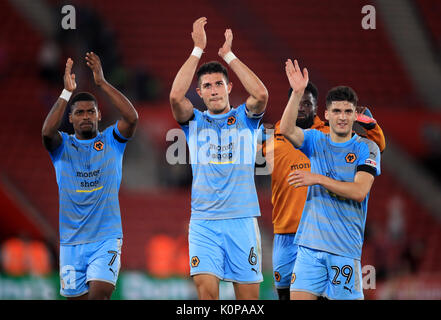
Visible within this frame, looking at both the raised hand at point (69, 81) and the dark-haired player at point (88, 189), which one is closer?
the dark-haired player at point (88, 189)

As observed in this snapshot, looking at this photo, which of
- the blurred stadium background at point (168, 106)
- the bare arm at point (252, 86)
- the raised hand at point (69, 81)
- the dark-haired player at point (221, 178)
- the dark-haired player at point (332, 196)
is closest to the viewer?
the dark-haired player at point (332, 196)

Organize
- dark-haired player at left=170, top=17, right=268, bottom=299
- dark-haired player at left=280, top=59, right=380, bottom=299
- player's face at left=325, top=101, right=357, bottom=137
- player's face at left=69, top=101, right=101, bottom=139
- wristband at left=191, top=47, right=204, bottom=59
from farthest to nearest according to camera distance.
Result: player's face at left=69, top=101, right=101, bottom=139, wristband at left=191, top=47, right=204, bottom=59, dark-haired player at left=170, top=17, right=268, bottom=299, player's face at left=325, top=101, right=357, bottom=137, dark-haired player at left=280, top=59, right=380, bottom=299

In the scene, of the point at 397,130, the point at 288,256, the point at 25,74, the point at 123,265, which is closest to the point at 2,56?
the point at 25,74

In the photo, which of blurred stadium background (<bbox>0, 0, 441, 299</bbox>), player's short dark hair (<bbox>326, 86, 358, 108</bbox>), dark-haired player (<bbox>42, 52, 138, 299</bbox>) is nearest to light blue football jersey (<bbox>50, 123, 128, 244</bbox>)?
dark-haired player (<bbox>42, 52, 138, 299</bbox>)

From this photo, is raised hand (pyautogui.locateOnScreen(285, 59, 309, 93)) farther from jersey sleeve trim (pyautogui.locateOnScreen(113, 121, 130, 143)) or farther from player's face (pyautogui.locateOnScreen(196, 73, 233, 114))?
jersey sleeve trim (pyautogui.locateOnScreen(113, 121, 130, 143))

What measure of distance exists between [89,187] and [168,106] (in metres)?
10.1

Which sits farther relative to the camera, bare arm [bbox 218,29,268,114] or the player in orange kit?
the player in orange kit

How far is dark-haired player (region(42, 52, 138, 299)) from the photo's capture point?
26.3ft

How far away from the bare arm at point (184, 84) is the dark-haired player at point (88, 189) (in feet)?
1.99

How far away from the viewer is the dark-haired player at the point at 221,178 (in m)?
7.58

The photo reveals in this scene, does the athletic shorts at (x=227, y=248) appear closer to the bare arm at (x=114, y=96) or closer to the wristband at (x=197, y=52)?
the bare arm at (x=114, y=96)

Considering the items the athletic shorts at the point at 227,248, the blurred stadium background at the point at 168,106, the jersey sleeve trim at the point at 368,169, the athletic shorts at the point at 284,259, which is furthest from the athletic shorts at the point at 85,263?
the blurred stadium background at the point at 168,106

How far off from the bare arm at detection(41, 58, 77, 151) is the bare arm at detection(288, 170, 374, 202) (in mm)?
2551

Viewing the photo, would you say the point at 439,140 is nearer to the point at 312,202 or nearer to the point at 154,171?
the point at 154,171
